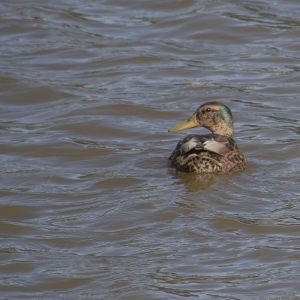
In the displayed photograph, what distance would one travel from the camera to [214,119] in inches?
338

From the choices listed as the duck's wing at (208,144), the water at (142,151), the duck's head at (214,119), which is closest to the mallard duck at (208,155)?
the duck's wing at (208,144)

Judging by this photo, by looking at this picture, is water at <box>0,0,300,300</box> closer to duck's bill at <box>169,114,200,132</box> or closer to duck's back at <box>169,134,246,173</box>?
duck's back at <box>169,134,246,173</box>

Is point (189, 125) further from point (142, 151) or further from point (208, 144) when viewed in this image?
point (208, 144)

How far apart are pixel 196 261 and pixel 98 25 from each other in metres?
8.54

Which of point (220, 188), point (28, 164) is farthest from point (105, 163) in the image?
point (220, 188)

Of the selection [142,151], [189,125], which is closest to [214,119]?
[189,125]

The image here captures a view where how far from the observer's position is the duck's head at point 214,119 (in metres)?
8.54

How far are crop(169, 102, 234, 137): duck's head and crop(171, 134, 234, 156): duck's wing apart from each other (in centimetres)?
48

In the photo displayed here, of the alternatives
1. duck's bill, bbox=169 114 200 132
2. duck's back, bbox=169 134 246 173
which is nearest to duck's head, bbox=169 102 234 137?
duck's bill, bbox=169 114 200 132

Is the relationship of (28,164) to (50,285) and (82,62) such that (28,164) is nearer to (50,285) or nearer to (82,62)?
(50,285)

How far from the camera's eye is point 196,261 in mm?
5750

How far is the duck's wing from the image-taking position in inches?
306

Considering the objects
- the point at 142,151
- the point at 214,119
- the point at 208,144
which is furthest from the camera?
the point at 142,151

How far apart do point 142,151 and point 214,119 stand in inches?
31.7
